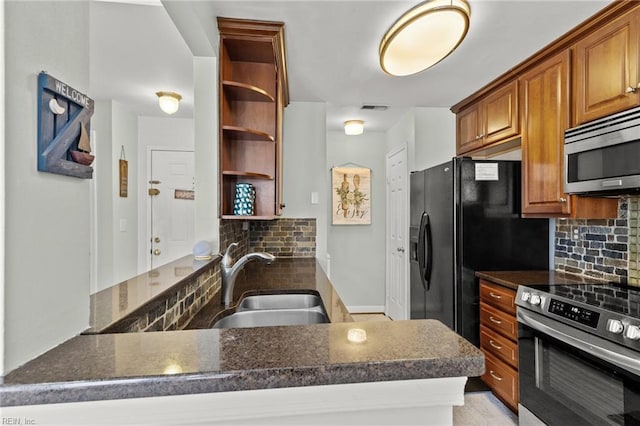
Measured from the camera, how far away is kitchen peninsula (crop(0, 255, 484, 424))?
0.48 m

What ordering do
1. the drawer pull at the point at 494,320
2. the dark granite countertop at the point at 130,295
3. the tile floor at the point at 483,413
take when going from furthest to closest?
the drawer pull at the point at 494,320 → the tile floor at the point at 483,413 → the dark granite countertop at the point at 130,295

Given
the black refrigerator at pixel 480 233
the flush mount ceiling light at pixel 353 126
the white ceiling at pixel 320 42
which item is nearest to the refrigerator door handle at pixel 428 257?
the black refrigerator at pixel 480 233

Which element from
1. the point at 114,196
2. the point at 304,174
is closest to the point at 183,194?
the point at 114,196

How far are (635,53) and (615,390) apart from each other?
5.18 ft

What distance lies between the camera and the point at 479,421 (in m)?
2.09

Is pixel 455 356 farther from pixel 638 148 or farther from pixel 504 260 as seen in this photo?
pixel 504 260

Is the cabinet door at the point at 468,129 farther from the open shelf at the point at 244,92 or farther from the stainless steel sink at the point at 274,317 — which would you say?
the stainless steel sink at the point at 274,317

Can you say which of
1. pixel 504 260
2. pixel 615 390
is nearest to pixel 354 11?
pixel 504 260

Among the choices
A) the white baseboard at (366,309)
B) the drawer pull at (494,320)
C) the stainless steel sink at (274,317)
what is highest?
the stainless steel sink at (274,317)

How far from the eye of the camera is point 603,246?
2.09 meters

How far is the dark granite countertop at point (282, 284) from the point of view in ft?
4.29

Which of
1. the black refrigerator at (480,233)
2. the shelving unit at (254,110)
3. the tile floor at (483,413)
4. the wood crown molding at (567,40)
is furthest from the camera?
the black refrigerator at (480,233)

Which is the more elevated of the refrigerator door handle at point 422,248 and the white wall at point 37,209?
the white wall at point 37,209

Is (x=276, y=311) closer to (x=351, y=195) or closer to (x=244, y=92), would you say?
(x=244, y=92)
